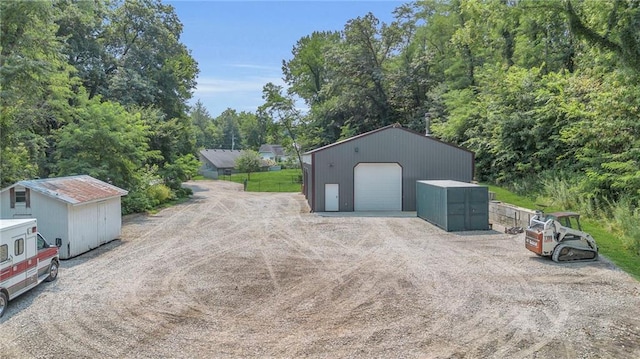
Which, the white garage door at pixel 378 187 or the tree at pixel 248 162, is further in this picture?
the tree at pixel 248 162

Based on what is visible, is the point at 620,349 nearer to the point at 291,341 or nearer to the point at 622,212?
the point at 291,341

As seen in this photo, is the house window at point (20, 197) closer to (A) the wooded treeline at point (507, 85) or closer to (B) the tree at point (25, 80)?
(B) the tree at point (25, 80)

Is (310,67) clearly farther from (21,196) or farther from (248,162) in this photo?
(21,196)

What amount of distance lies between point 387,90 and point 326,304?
37.2 metres

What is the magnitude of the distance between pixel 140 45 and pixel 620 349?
1619 inches

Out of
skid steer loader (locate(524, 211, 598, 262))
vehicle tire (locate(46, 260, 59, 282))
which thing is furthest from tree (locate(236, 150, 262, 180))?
skid steer loader (locate(524, 211, 598, 262))

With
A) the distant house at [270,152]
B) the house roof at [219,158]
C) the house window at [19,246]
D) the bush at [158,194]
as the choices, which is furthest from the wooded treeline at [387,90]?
the distant house at [270,152]

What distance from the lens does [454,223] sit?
18500mm

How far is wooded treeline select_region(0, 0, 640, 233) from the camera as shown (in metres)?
16.2

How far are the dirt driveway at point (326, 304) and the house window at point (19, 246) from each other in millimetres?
1129

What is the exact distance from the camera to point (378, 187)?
2567 centimetres

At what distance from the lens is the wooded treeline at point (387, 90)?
53.1 feet

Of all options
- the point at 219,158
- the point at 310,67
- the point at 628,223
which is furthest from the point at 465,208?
the point at 219,158

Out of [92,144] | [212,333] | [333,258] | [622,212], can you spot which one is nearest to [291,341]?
[212,333]
